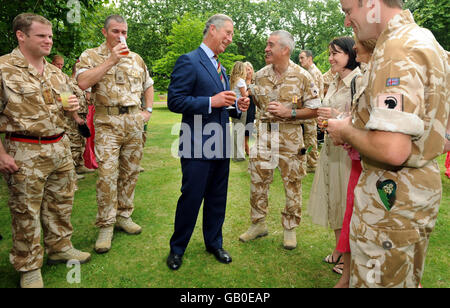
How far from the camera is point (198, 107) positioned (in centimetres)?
297

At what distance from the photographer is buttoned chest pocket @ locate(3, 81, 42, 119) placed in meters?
2.74

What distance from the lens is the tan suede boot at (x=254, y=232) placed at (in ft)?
13.2

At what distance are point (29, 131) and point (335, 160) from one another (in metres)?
3.10

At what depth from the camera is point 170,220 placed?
182 inches

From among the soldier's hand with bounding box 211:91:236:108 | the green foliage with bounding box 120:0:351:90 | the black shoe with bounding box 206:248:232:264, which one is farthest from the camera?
the green foliage with bounding box 120:0:351:90

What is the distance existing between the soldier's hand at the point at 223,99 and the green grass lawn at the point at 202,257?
Result: 1827 mm

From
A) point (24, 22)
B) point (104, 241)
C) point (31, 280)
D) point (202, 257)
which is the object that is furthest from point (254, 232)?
point (24, 22)

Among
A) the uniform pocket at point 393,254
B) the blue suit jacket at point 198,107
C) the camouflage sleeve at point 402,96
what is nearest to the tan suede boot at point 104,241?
the blue suit jacket at point 198,107

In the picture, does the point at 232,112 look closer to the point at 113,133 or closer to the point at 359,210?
the point at 113,133

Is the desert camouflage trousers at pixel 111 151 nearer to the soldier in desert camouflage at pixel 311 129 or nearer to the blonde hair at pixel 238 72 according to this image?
the blonde hair at pixel 238 72

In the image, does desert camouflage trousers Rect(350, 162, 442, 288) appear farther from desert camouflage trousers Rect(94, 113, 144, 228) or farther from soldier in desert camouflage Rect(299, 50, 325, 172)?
soldier in desert camouflage Rect(299, 50, 325, 172)

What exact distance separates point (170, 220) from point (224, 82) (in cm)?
238

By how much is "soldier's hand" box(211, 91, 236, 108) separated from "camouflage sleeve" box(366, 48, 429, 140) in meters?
1.68

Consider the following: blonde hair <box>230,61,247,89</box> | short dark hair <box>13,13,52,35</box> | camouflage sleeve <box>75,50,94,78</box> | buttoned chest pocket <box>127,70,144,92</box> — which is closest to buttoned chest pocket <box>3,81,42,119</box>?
short dark hair <box>13,13,52,35</box>
